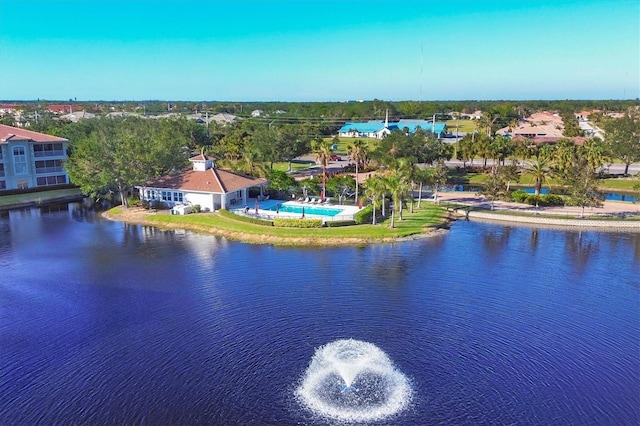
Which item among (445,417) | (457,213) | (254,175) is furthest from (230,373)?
(254,175)

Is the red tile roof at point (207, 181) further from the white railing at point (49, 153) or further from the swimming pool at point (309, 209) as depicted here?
the white railing at point (49, 153)

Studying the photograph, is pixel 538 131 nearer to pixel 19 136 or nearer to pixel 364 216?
pixel 364 216

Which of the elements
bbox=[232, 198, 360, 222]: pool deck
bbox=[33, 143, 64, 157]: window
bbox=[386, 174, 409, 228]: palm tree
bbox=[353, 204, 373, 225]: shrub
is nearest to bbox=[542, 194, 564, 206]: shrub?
bbox=[386, 174, 409, 228]: palm tree

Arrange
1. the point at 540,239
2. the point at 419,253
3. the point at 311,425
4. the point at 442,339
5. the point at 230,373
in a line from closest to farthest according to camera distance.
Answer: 1. the point at 311,425
2. the point at 230,373
3. the point at 442,339
4. the point at 419,253
5. the point at 540,239

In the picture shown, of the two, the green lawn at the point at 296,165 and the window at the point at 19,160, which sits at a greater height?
the window at the point at 19,160

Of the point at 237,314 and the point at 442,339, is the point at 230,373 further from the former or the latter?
the point at 442,339

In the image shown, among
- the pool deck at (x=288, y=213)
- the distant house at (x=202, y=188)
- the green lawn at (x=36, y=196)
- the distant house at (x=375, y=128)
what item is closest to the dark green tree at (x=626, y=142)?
the pool deck at (x=288, y=213)

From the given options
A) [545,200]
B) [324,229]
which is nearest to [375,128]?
[545,200]
